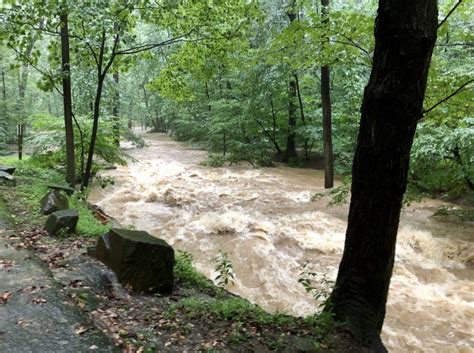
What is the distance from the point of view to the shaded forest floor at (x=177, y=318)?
2977mm

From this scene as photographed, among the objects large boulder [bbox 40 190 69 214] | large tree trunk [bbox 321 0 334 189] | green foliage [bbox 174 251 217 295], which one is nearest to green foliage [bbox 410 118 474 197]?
large tree trunk [bbox 321 0 334 189]

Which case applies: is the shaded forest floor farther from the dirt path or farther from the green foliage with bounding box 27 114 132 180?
the green foliage with bounding box 27 114 132 180

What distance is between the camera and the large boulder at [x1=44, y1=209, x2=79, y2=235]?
5.82 m

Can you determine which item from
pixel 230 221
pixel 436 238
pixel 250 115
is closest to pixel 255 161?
pixel 250 115

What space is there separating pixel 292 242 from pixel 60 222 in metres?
4.50

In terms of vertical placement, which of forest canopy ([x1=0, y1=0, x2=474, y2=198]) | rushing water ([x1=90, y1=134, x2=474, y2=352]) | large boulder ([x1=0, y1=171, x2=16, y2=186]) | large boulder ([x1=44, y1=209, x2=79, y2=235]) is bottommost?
rushing water ([x1=90, y1=134, x2=474, y2=352])

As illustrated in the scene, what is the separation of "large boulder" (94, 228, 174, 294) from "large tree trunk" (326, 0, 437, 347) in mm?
2123

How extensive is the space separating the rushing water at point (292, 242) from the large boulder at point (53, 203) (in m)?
2.18

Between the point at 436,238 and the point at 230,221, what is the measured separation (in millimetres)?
4515

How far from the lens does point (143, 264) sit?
4379mm

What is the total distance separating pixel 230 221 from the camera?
922cm

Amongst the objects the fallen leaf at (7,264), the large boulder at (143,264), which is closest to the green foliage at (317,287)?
the large boulder at (143,264)

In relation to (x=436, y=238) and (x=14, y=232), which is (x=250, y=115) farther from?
(x=14, y=232)

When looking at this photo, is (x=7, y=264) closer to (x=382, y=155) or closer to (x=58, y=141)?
(x=382, y=155)
